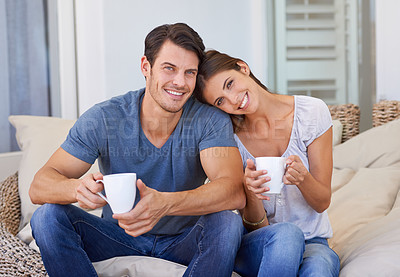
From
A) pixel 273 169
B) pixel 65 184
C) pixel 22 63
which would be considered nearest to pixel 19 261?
pixel 65 184

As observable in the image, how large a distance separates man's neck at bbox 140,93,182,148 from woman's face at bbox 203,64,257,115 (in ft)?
0.53

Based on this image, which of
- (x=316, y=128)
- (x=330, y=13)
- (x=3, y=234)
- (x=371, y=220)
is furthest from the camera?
(x=330, y=13)

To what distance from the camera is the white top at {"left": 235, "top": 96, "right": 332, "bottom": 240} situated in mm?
1387

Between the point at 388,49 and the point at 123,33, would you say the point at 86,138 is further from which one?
the point at 388,49

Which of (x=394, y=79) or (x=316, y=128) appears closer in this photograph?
(x=316, y=128)

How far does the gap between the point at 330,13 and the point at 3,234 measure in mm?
2229

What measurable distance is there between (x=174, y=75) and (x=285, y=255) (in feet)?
2.09

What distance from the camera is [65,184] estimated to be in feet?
4.14

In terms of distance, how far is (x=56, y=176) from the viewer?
132cm

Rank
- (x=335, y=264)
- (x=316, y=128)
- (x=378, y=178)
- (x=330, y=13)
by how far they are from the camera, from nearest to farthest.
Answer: (x=335, y=264) < (x=316, y=128) < (x=378, y=178) < (x=330, y=13)

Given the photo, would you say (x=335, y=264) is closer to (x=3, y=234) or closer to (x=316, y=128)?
(x=316, y=128)

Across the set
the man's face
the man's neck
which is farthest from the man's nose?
the man's neck

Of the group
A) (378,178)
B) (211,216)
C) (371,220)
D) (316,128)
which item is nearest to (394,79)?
(378,178)

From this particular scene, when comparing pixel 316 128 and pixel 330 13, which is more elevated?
pixel 330 13
